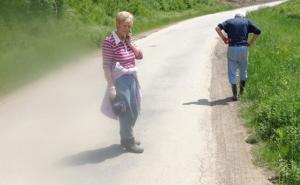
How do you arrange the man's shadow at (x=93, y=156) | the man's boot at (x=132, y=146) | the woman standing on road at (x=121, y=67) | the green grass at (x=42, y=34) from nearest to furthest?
the woman standing on road at (x=121, y=67) → the man's shadow at (x=93, y=156) → the man's boot at (x=132, y=146) → the green grass at (x=42, y=34)

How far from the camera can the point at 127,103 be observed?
7738 millimetres

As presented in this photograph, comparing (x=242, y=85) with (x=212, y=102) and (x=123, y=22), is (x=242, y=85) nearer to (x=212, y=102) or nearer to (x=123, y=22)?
(x=212, y=102)

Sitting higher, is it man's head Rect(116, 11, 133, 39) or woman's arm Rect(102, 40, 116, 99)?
man's head Rect(116, 11, 133, 39)

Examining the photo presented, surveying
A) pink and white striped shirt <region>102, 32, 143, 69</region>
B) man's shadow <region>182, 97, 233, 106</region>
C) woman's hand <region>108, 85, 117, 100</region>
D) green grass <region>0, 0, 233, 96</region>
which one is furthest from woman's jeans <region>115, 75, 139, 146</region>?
green grass <region>0, 0, 233, 96</region>

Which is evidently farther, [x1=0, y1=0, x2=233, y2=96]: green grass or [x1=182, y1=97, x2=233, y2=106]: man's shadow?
[x1=0, y1=0, x2=233, y2=96]: green grass

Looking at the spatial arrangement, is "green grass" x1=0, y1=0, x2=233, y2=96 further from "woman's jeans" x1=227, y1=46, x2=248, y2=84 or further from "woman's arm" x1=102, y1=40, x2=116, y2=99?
"woman's arm" x1=102, y1=40, x2=116, y2=99

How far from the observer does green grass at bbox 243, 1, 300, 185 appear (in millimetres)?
7328

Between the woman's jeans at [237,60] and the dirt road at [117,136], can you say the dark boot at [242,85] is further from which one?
the dirt road at [117,136]

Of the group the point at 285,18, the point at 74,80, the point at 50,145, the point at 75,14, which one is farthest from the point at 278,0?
the point at 50,145

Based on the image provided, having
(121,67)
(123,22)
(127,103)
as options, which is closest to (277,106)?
(127,103)

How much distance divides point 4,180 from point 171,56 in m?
13.4

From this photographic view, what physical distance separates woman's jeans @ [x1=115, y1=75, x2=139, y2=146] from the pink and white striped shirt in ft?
0.73

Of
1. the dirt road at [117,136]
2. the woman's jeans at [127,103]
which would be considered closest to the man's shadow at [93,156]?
the dirt road at [117,136]

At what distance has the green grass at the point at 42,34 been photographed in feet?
51.5
